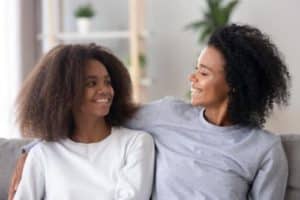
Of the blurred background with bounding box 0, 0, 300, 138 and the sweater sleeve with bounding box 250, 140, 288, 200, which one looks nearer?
the sweater sleeve with bounding box 250, 140, 288, 200

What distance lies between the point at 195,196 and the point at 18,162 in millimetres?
588

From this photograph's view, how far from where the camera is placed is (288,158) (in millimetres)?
1605

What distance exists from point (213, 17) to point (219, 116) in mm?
1745

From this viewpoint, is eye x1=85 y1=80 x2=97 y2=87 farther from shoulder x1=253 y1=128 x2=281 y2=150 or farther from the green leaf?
the green leaf

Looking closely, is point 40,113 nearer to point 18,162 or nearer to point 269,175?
point 18,162

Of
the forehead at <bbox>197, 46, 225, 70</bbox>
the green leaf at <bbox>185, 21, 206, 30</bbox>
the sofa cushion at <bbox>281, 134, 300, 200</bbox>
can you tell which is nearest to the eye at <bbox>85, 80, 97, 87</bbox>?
the forehead at <bbox>197, 46, 225, 70</bbox>

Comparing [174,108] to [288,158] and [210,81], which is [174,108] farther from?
[288,158]

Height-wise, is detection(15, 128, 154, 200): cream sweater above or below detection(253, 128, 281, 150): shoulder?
below

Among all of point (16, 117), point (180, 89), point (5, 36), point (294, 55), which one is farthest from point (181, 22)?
point (16, 117)

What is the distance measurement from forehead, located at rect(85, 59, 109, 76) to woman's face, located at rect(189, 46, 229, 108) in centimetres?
28

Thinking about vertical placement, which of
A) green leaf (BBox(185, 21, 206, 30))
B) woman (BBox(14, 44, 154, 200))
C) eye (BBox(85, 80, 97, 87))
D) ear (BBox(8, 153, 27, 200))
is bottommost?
ear (BBox(8, 153, 27, 200))

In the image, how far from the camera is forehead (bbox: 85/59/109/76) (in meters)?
1.64

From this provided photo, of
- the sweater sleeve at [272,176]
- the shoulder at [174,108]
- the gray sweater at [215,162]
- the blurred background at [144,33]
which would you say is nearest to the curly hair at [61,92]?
the shoulder at [174,108]

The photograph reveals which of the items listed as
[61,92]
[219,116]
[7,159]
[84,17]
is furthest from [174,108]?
[84,17]
